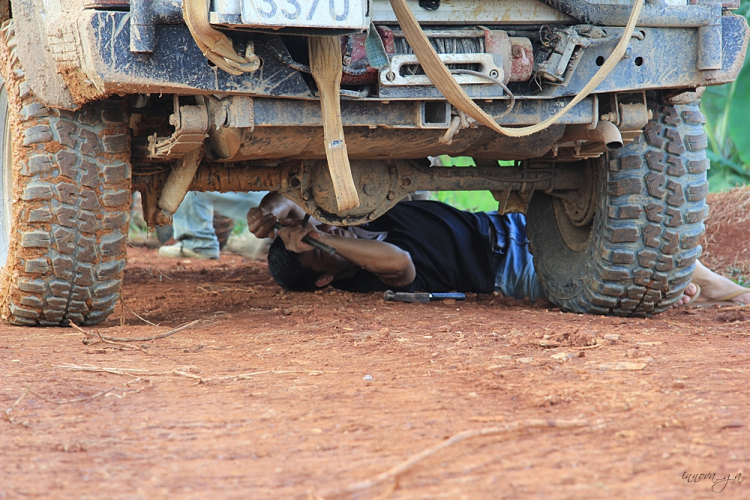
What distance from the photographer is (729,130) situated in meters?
8.26

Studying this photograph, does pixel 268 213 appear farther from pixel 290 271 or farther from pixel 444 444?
pixel 444 444

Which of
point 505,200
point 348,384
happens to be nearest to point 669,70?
point 505,200

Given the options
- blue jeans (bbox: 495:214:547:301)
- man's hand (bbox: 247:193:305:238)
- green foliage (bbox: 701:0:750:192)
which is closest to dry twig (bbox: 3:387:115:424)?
man's hand (bbox: 247:193:305:238)

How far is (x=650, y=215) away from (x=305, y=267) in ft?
6.33

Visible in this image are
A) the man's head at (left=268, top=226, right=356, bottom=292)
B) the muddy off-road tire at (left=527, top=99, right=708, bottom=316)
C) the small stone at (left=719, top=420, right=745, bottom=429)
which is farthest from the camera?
the man's head at (left=268, top=226, right=356, bottom=292)

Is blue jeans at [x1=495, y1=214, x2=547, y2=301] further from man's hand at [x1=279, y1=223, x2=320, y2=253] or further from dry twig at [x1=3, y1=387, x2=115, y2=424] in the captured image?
dry twig at [x1=3, y1=387, x2=115, y2=424]

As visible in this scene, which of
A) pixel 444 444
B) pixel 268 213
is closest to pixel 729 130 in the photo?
pixel 268 213

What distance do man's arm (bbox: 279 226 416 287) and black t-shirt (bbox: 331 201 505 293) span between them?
0.74ft

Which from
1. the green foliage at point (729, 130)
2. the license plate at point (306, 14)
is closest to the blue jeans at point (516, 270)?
the license plate at point (306, 14)

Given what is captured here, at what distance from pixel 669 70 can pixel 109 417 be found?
78.1 inches

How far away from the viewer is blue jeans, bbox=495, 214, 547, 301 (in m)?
4.32

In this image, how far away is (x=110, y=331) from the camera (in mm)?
2875

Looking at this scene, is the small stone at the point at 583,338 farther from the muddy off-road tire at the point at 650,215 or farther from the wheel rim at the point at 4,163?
the wheel rim at the point at 4,163

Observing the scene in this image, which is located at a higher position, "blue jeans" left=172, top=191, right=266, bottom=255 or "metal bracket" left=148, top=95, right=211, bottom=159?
"metal bracket" left=148, top=95, right=211, bottom=159
